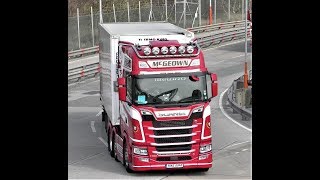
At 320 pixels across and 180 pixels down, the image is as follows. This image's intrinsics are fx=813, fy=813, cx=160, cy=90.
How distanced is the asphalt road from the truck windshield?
2071 millimetres

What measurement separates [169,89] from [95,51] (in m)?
26.7

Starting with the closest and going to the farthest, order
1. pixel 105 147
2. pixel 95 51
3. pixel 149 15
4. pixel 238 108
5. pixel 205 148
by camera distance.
Result: pixel 205 148, pixel 105 147, pixel 238 108, pixel 95 51, pixel 149 15

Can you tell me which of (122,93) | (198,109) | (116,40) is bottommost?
(198,109)

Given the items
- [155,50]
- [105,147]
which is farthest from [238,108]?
[155,50]

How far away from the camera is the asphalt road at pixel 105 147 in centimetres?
2175

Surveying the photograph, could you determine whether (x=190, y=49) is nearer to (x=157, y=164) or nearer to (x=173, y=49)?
(x=173, y=49)

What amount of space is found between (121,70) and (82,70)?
783 inches

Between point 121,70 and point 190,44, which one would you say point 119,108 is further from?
point 190,44

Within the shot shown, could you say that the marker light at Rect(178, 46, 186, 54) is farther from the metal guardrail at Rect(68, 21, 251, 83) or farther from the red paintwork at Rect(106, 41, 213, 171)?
the metal guardrail at Rect(68, 21, 251, 83)

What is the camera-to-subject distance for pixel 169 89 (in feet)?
68.9

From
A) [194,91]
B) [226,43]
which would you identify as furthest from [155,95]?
[226,43]

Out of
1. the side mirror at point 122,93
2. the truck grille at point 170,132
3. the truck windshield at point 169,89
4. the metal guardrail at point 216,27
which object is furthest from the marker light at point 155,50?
the metal guardrail at point 216,27

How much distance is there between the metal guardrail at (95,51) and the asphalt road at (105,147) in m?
0.96
